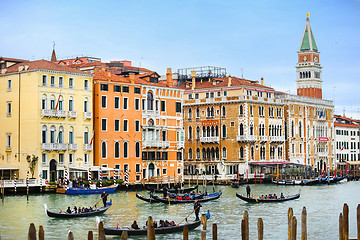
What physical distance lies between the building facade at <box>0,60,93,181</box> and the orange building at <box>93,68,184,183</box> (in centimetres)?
141

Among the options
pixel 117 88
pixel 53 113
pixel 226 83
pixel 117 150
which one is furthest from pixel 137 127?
pixel 226 83

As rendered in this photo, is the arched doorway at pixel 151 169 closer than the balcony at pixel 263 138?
Yes

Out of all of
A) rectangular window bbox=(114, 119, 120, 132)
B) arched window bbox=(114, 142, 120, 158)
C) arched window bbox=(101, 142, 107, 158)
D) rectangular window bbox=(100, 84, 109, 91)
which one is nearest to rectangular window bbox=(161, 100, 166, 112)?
rectangular window bbox=(114, 119, 120, 132)

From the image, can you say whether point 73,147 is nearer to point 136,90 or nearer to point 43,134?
point 43,134

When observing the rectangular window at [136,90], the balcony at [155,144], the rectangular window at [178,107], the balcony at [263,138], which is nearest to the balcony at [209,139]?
the balcony at [263,138]

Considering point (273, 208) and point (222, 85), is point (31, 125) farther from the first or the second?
point (222, 85)

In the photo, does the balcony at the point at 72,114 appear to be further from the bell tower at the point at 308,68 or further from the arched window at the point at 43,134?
the bell tower at the point at 308,68

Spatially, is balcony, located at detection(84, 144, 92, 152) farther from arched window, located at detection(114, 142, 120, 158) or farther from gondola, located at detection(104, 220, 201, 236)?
gondola, located at detection(104, 220, 201, 236)

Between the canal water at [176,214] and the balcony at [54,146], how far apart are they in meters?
4.56

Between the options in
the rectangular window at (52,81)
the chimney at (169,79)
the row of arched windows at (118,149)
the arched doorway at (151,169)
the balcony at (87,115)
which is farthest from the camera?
the chimney at (169,79)

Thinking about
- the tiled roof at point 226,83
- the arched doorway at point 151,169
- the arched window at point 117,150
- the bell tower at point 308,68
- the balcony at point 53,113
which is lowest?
the arched doorway at point 151,169

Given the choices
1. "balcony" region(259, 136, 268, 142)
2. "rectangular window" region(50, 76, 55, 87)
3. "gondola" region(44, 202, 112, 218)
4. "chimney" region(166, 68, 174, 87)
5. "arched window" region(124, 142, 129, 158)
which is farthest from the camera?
"balcony" region(259, 136, 268, 142)

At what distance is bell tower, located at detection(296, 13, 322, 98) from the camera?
81.7 m

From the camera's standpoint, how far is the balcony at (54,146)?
44219 mm
